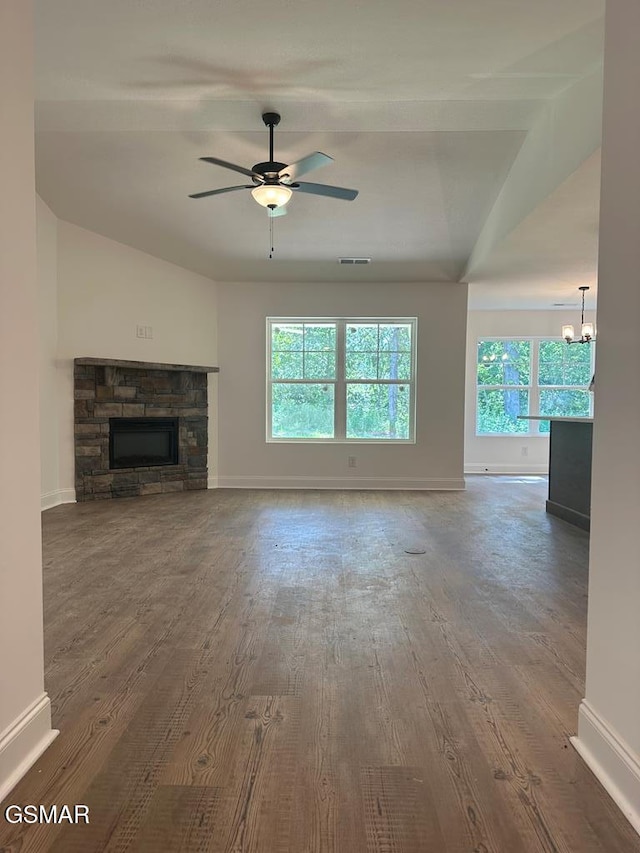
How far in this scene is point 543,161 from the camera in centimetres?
352

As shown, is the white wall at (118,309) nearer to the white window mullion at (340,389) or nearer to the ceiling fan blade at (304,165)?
the white window mullion at (340,389)

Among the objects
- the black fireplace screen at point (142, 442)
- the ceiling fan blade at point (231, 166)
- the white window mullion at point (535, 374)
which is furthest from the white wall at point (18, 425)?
the white window mullion at point (535, 374)

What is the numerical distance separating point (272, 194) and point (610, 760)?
349cm

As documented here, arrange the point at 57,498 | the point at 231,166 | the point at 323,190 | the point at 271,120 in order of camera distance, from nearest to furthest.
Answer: the point at 231,166, the point at 271,120, the point at 323,190, the point at 57,498

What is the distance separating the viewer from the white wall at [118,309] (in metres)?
5.27

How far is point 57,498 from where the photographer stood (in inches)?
207

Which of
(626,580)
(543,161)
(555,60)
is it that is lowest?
(626,580)

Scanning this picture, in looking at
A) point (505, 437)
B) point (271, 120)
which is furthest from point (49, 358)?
point (505, 437)

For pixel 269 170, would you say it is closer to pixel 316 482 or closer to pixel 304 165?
pixel 304 165

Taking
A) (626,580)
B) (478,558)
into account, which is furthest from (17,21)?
(478,558)

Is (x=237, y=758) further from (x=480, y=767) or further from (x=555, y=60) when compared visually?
(x=555, y=60)

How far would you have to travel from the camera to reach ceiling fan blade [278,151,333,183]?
10.3ft

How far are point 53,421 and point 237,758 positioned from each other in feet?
15.2
